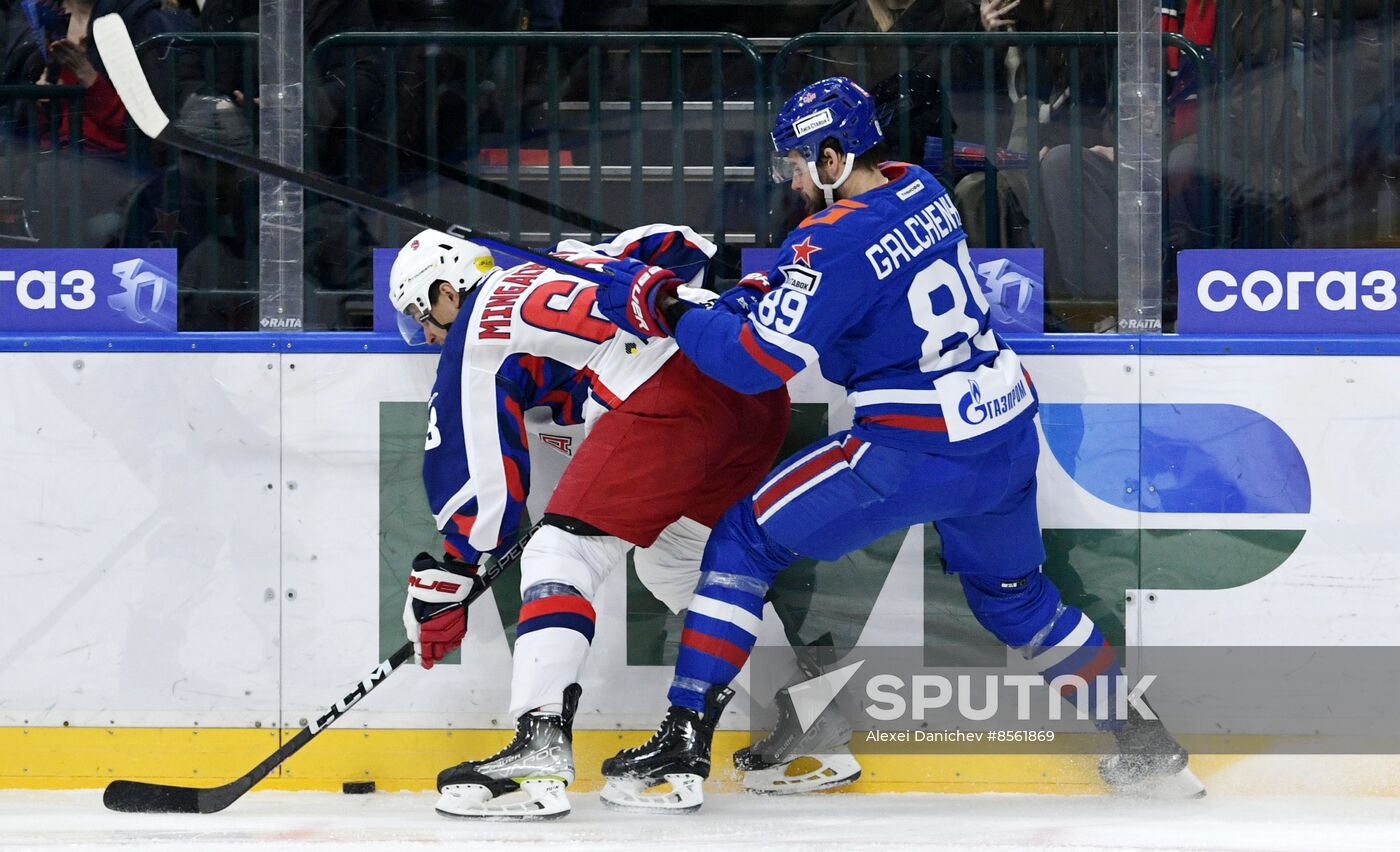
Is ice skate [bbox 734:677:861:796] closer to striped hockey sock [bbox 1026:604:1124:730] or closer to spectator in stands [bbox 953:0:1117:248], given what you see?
striped hockey sock [bbox 1026:604:1124:730]

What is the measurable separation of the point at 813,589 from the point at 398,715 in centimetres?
93

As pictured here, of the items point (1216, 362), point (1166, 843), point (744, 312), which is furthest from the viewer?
point (1216, 362)

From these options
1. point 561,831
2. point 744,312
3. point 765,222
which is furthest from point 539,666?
point 765,222

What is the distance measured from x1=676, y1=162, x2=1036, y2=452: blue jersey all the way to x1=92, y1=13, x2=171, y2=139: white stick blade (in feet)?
3.48

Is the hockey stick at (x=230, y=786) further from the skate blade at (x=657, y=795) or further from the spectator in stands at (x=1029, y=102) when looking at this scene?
the spectator in stands at (x=1029, y=102)

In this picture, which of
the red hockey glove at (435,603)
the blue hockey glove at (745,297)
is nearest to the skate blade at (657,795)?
the red hockey glove at (435,603)

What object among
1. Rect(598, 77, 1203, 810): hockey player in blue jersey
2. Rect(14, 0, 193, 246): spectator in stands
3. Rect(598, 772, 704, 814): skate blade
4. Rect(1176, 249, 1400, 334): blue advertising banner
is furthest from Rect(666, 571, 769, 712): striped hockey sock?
Rect(14, 0, 193, 246): spectator in stands

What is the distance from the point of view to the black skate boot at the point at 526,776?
9.05 ft

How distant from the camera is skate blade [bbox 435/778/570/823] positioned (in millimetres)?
2758

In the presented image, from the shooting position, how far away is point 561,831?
269 cm

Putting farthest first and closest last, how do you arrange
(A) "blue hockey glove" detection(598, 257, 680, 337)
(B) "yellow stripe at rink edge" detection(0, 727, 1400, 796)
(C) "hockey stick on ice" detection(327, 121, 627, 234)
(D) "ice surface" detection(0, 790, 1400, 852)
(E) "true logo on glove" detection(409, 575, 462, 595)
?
1. (C) "hockey stick on ice" detection(327, 121, 627, 234)
2. (B) "yellow stripe at rink edge" detection(0, 727, 1400, 796)
3. (E) "true logo on glove" detection(409, 575, 462, 595)
4. (A) "blue hockey glove" detection(598, 257, 680, 337)
5. (D) "ice surface" detection(0, 790, 1400, 852)

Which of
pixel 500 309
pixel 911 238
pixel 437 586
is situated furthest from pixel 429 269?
pixel 911 238

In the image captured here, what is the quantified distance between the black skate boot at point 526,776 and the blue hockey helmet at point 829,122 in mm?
1098

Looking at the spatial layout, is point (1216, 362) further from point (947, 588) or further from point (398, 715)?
point (398, 715)
